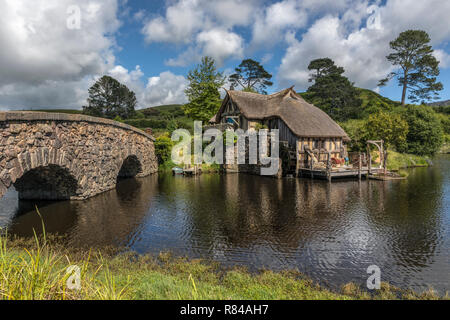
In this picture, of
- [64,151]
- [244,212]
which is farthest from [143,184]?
[244,212]

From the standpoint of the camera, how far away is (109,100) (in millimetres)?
62531

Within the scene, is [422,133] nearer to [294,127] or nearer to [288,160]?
[294,127]

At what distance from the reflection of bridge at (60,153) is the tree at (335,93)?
40136 millimetres

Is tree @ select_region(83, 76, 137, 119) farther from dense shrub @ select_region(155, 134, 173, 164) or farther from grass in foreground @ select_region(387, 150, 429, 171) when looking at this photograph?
grass in foreground @ select_region(387, 150, 429, 171)

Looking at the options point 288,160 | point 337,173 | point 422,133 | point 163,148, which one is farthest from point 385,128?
point 163,148

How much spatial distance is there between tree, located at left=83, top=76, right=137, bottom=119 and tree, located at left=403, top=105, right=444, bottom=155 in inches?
2329

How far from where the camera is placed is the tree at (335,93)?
161 ft

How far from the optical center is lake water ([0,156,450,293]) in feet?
25.0

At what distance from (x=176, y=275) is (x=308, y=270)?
12.0ft

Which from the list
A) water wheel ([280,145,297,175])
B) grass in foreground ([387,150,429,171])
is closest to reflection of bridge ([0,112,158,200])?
water wheel ([280,145,297,175])
